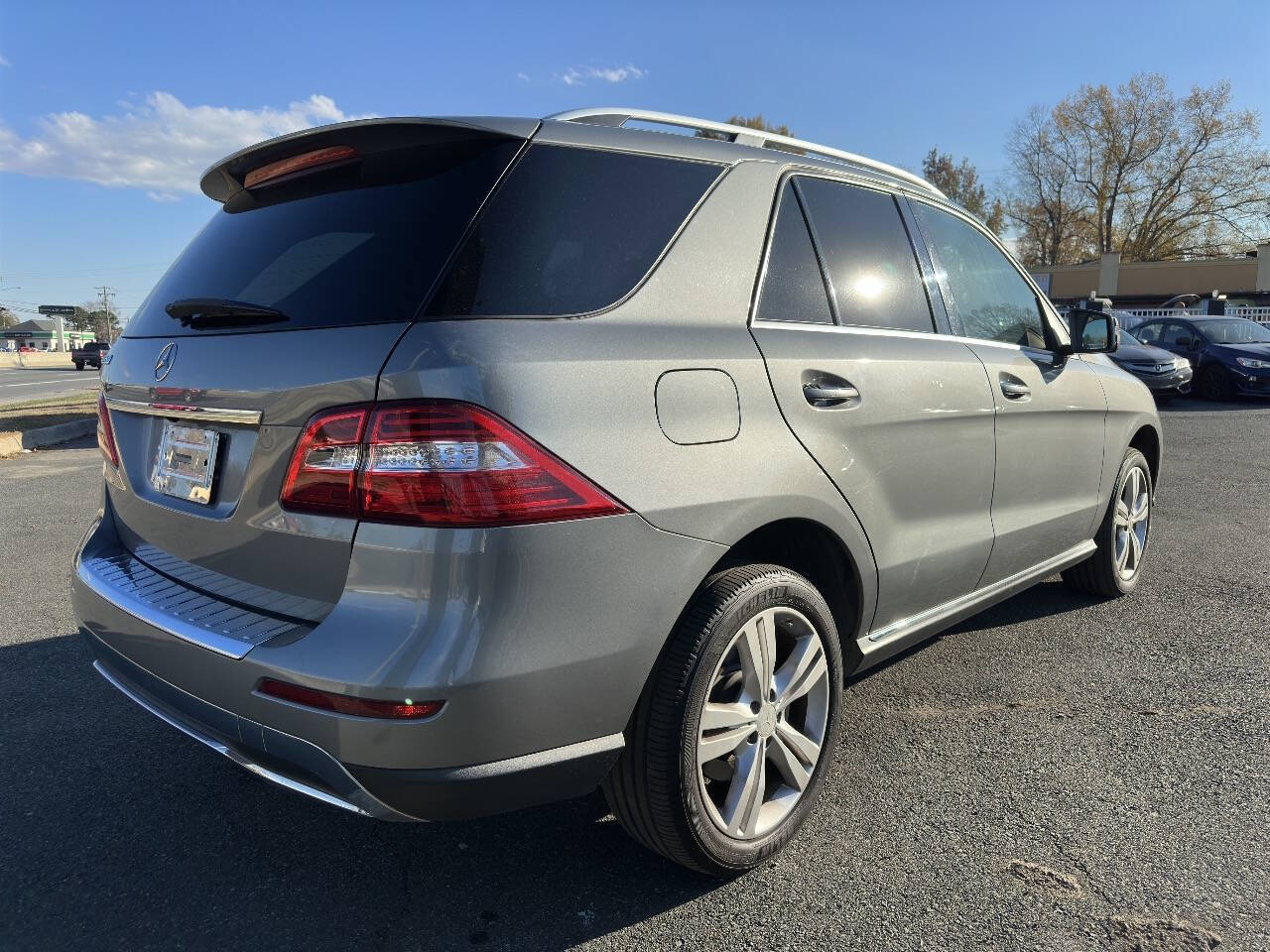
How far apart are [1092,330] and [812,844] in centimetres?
266

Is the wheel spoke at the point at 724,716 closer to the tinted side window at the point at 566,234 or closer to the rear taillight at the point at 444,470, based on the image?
the rear taillight at the point at 444,470

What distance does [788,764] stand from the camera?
2359 mm

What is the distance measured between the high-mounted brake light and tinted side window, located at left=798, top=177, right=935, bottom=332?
1310 millimetres

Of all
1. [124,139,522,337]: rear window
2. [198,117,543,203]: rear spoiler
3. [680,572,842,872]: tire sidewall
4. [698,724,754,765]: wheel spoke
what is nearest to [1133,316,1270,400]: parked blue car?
[680,572,842,872]: tire sidewall

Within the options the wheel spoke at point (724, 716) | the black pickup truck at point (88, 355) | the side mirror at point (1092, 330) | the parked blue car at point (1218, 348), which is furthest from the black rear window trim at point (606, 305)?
the black pickup truck at point (88, 355)

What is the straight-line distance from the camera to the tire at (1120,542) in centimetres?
432

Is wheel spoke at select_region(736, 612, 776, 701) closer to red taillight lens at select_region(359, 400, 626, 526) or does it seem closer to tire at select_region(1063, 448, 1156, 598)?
red taillight lens at select_region(359, 400, 626, 526)

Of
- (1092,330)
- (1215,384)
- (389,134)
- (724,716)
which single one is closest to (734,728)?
(724,716)

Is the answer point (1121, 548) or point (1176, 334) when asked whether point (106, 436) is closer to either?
point (1121, 548)

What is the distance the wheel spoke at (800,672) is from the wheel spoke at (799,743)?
0.06 metres

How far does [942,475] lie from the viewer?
9.43 ft

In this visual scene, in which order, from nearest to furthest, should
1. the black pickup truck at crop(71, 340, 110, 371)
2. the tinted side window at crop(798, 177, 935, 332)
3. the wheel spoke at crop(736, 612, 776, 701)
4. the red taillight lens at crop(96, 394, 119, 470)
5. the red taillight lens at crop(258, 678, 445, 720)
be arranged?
the red taillight lens at crop(258, 678, 445, 720) < the wheel spoke at crop(736, 612, 776, 701) < the red taillight lens at crop(96, 394, 119, 470) < the tinted side window at crop(798, 177, 935, 332) < the black pickup truck at crop(71, 340, 110, 371)

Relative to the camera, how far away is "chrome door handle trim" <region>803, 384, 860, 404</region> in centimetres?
237

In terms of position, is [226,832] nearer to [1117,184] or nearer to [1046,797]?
[1046,797]
